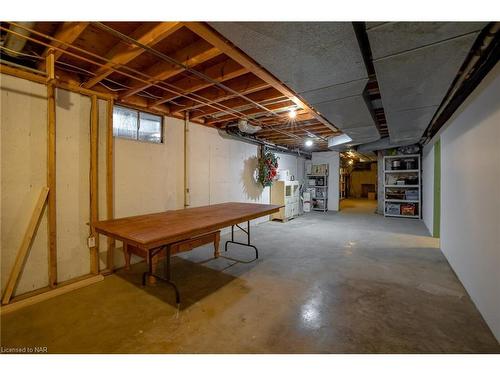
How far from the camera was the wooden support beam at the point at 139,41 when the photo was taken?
1.78m

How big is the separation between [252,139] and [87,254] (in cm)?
422

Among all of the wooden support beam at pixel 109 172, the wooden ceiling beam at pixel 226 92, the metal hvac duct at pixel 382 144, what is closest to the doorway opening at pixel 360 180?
the metal hvac duct at pixel 382 144

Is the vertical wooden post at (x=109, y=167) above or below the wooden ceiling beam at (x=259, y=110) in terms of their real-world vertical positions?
below

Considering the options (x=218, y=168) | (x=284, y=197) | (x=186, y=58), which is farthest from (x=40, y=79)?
(x=284, y=197)

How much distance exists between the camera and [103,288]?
106 inches

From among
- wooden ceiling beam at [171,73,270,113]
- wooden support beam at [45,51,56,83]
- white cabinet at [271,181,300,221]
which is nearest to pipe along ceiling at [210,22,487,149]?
wooden ceiling beam at [171,73,270,113]

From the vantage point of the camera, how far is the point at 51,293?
2.46m

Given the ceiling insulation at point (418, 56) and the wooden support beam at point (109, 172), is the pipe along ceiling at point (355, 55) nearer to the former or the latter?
the ceiling insulation at point (418, 56)

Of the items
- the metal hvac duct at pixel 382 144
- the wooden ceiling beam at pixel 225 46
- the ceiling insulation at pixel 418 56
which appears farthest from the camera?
the metal hvac duct at pixel 382 144

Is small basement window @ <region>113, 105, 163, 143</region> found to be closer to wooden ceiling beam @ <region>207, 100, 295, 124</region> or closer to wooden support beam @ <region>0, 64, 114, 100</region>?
wooden support beam @ <region>0, 64, 114, 100</region>

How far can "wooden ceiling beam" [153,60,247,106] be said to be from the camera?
8.32 feet

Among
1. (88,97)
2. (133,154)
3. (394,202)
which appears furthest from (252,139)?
(394,202)

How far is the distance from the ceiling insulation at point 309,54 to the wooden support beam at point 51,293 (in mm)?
3117
